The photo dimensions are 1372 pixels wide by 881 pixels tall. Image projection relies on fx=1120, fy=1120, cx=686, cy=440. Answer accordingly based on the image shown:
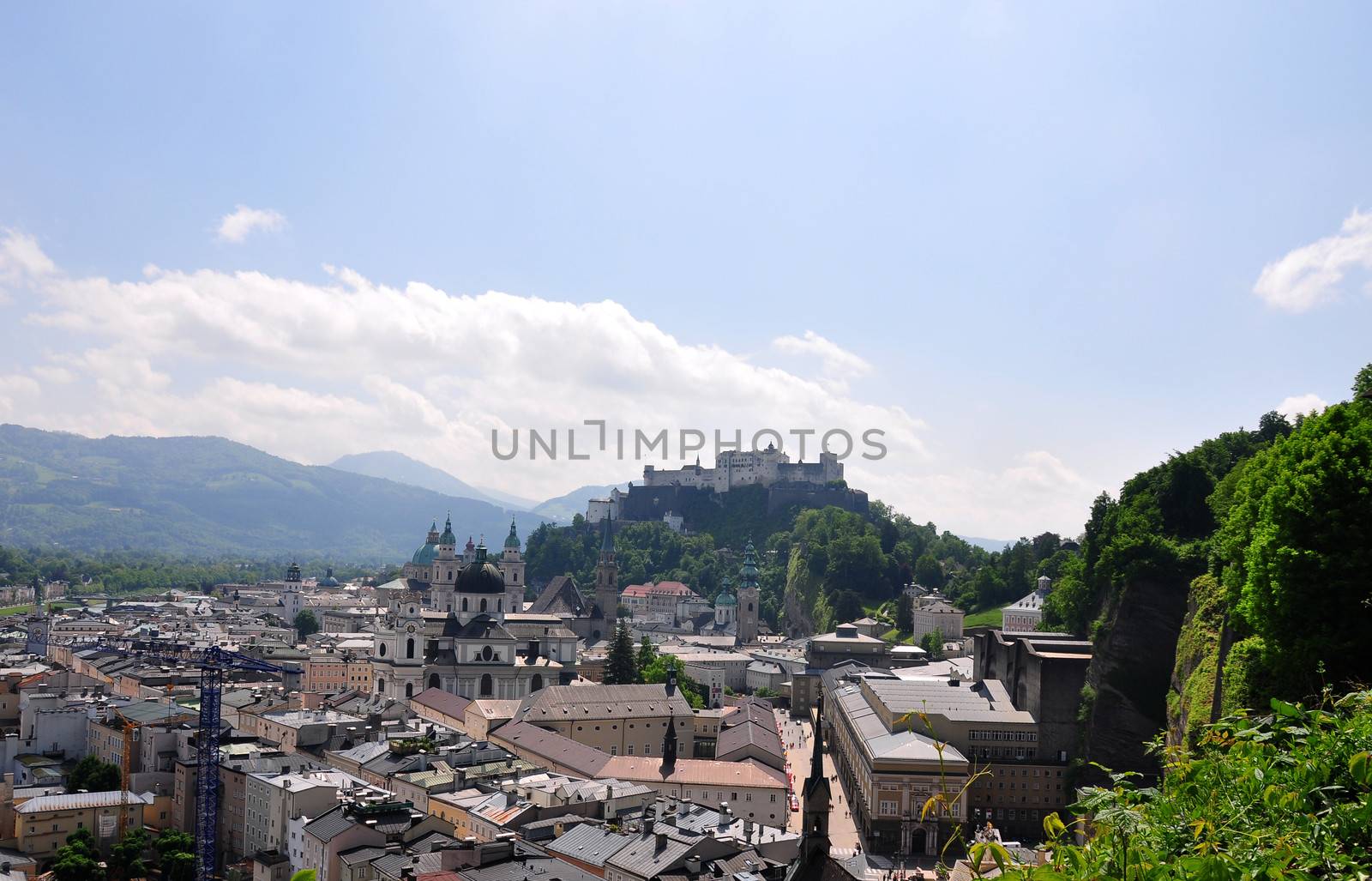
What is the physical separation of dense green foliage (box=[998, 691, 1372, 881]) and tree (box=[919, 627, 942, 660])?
246 ft

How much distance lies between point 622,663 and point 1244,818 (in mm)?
67782

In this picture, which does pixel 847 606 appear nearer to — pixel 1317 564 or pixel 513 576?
pixel 513 576

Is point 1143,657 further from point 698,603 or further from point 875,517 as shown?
point 875,517

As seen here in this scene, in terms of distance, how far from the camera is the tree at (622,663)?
236 feet

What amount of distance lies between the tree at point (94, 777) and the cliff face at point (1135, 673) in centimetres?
4311

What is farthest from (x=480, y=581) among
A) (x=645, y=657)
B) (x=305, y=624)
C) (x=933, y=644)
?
(x=305, y=624)

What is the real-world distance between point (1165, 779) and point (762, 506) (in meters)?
131

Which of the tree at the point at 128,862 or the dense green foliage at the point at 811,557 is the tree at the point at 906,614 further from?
the tree at the point at 128,862

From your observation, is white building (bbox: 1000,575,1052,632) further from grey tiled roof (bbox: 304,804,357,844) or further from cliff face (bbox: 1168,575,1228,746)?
grey tiled roof (bbox: 304,804,357,844)

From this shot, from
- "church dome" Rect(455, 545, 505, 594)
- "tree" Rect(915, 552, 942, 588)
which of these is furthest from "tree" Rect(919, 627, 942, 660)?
"church dome" Rect(455, 545, 505, 594)

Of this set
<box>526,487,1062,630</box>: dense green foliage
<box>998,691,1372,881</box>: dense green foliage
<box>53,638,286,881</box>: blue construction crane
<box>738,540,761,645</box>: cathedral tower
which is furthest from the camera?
<box>738,540,761,645</box>: cathedral tower

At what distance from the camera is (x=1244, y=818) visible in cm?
605

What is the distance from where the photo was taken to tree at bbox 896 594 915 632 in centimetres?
9044

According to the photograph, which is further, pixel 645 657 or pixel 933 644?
pixel 933 644
